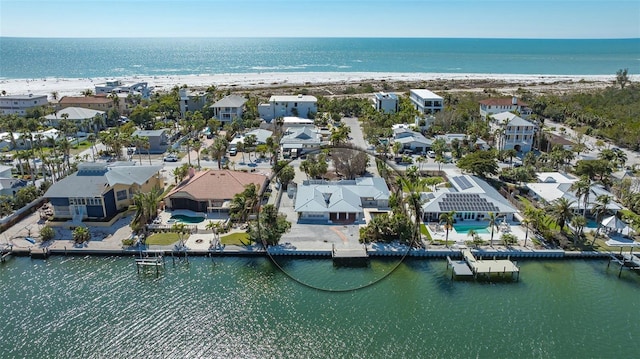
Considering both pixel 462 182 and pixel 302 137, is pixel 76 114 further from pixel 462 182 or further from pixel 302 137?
pixel 462 182

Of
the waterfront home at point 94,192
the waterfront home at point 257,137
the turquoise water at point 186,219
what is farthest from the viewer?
the waterfront home at point 257,137

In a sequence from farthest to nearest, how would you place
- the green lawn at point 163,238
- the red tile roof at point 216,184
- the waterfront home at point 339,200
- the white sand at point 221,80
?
the white sand at point 221,80 → the red tile roof at point 216,184 → the waterfront home at point 339,200 → the green lawn at point 163,238

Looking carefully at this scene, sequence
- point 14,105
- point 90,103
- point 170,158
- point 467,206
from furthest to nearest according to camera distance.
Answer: point 14,105, point 90,103, point 170,158, point 467,206

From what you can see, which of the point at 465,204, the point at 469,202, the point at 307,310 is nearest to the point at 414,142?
the point at 469,202

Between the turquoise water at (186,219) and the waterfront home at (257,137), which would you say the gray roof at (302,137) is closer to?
the waterfront home at (257,137)

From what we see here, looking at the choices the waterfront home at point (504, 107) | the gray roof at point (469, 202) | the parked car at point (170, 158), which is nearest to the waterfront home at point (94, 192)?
the parked car at point (170, 158)

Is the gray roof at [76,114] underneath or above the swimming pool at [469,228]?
above

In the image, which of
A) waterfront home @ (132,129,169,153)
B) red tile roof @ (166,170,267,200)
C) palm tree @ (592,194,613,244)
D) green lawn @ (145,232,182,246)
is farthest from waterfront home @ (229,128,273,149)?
palm tree @ (592,194,613,244)

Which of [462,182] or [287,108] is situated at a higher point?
[287,108]
